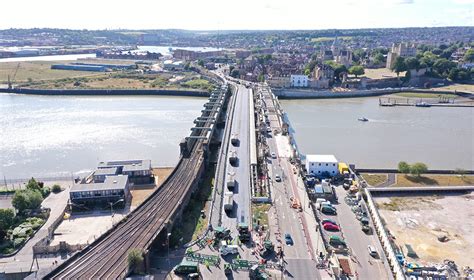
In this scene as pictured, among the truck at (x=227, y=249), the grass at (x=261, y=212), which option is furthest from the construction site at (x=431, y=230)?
the truck at (x=227, y=249)

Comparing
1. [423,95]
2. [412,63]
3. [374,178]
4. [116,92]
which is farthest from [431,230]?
[412,63]

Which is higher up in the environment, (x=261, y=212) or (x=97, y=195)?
(x=261, y=212)

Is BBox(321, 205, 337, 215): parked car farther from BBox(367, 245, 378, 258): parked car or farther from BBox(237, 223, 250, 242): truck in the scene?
BBox(237, 223, 250, 242): truck

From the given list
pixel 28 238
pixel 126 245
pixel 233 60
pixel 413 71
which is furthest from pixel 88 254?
pixel 233 60

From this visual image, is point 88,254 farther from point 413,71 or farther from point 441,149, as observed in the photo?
point 413,71

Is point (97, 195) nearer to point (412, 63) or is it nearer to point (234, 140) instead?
point (234, 140)

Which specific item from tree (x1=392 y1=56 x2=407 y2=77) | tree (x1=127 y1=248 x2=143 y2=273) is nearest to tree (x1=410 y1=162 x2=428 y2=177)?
tree (x1=127 y1=248 x2=143 y2=273)
